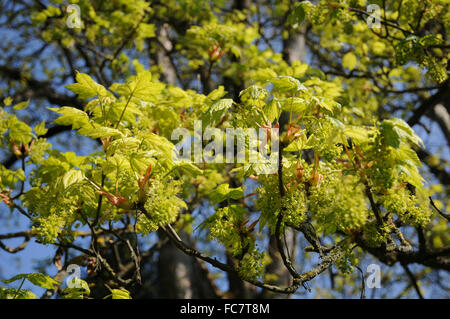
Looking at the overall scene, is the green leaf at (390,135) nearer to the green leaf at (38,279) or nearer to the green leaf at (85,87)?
the green leaf at (85,87)

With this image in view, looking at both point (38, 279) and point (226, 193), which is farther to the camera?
point (38, 279)

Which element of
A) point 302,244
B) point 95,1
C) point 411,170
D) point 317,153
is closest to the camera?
point 411,170

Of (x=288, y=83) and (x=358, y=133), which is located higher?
(x=288, y=83)

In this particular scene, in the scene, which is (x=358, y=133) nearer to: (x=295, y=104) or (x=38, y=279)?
(x=295, y=104)

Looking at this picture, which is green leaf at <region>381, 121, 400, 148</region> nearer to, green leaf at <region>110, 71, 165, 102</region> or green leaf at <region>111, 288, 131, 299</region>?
green leaf at <region>110, 71, 165, 102</region>

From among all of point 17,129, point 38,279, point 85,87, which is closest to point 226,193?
point 85,87

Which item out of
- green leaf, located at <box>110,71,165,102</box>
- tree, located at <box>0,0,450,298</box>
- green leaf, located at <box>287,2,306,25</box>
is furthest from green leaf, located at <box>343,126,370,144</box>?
green leaf, located at <box>287,2,306,25</box>

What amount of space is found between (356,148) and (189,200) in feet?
11.1

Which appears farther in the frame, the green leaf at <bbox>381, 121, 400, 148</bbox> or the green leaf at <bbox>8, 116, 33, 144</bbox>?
the green leaf at <bbox>8, 116, 33, 144</bbox>

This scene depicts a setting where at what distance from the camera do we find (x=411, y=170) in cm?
211

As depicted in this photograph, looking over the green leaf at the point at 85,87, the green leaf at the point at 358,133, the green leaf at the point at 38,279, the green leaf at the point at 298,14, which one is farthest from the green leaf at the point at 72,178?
the green leaf at the point at 298,14

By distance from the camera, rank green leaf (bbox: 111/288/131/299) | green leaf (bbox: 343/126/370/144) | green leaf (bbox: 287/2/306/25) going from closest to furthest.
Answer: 1. green leaf (bbox: 343/126/370/144)
2. green leaf (bbox: 111/288/131/299)
3. green leaf (bbox: 287/2/306/25)
